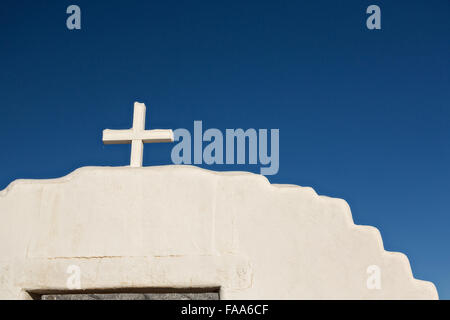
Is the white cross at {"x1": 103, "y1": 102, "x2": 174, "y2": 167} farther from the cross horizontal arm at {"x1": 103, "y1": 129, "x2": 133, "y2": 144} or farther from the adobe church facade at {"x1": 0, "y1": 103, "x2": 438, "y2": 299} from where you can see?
the adobe church facade at {"x1": 0, "y1": 103, "x2": 438, "y2": 299}

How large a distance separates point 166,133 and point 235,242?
1.40 m

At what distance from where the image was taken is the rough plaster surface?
141 inches

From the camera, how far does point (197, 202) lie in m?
3.85

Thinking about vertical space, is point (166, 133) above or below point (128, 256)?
above

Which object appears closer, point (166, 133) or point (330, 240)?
point (330, 240)

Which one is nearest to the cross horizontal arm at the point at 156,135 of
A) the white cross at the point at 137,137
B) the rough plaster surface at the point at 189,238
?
the white cross at the point at 137,137

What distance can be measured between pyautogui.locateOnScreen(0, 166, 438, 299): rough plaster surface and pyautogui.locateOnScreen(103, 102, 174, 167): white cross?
0.43 meters

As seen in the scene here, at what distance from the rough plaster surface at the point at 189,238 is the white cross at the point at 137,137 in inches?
17.0

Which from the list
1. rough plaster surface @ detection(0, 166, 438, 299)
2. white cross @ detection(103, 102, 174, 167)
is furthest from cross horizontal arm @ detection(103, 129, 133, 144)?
rough plaster surface @ detection(0, 166, 438, 299)

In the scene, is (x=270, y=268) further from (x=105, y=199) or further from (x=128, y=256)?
(x=105, y=199)

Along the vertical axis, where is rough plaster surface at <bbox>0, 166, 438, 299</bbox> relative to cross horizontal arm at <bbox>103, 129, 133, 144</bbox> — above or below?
below

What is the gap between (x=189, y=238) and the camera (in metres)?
3.73
